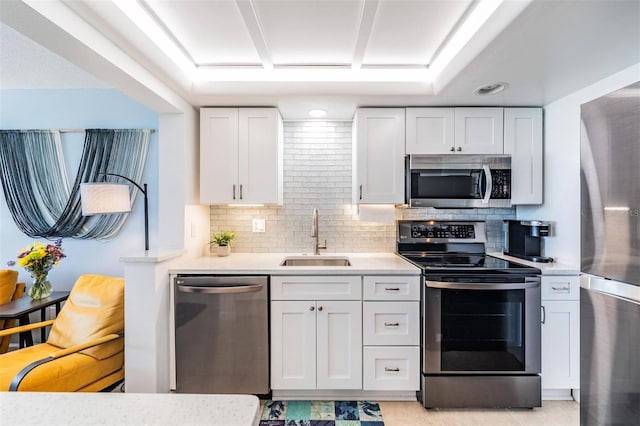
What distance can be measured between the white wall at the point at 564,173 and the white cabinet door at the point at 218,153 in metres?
2.49

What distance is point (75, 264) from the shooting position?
287cm

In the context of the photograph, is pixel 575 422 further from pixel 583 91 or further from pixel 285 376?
pixel 583 91

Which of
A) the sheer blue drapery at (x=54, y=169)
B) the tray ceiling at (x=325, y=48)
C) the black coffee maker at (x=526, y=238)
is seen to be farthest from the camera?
the sheer blue drapery at (x=54, y=169)

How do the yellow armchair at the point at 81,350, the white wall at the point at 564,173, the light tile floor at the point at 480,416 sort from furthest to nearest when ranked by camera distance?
the white wall at the point at 564,173
the light tile floor at the point at 480,416
the yellow armchair at the point at 81,350

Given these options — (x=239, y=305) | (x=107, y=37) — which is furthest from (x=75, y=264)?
(x=107, y=37)

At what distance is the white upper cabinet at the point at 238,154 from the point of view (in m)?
2.59

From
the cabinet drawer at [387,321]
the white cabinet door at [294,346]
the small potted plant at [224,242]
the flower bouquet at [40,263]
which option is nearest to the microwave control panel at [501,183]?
the cabinet drawer at [387,321]

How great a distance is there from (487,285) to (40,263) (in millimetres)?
3416

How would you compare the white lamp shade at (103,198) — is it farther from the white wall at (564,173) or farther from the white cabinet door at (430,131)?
the white wall at (564,173)

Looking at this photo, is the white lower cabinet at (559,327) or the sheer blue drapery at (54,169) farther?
the sheer blue drapery at (54,169)

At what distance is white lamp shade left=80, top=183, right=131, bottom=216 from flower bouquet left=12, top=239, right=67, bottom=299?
31.5 inches

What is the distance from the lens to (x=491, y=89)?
7.25 feet

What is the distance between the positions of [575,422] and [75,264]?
4.01 meters

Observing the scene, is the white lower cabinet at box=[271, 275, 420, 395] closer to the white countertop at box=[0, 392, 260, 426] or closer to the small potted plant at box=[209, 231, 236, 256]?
the small potted plant at box=[209, 231, 236, 256]
